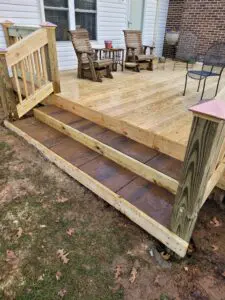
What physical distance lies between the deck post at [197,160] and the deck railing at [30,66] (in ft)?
9.01

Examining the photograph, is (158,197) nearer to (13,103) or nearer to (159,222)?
(159,222)

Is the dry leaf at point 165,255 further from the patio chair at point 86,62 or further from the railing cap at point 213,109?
the patio chair at point 86,62

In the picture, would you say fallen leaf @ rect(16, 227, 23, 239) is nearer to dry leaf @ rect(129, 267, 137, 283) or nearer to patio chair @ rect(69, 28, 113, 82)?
dry leaf @ rect(129, 267, 137, 283)

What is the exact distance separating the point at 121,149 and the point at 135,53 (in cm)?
391

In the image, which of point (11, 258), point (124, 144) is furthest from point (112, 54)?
point (11, 258)

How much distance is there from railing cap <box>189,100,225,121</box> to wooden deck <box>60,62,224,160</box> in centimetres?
114

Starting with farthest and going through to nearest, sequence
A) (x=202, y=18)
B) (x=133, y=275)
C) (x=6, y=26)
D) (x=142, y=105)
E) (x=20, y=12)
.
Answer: (x=202, y=18)
(x=20, y=12)
(x=6, y=26)
(x=142, y=105)
(x=133, y=275)

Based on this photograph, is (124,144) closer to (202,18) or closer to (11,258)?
(11,258)

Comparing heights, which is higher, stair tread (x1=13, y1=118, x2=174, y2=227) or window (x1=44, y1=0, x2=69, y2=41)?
window (x1=44, y1=0, x2=69, y2=41)

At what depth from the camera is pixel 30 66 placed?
3410 mm

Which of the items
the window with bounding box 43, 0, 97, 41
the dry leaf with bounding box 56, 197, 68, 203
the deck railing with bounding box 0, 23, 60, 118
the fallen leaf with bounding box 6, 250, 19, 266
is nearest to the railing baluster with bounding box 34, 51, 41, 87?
the deck railing with bounding box 0, 23, 60, 118

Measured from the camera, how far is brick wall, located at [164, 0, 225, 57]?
20.3 feet

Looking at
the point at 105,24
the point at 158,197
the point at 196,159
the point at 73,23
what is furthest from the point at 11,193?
the point at 105,24

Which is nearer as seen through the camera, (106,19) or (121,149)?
(121,149)
